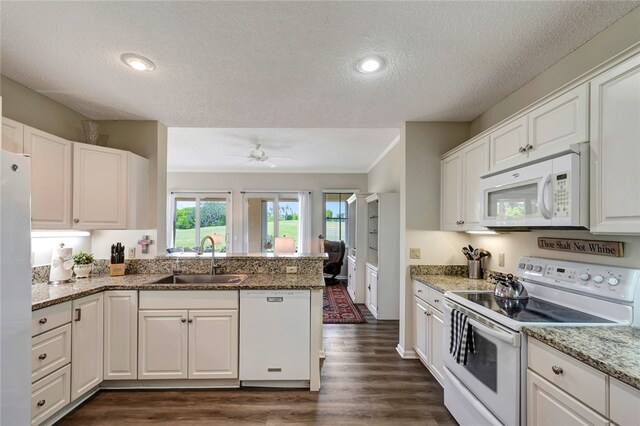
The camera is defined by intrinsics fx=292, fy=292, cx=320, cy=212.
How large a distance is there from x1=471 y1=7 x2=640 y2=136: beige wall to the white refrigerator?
320 cm

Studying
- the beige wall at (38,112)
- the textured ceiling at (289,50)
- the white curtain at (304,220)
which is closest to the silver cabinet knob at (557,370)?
the textured ceiling at (289,50)

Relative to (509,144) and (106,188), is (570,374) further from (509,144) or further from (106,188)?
(106,188)

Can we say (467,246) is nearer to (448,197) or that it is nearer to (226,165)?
(448,197)

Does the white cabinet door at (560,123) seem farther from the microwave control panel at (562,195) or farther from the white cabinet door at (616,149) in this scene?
the microwave control panel at (562,195)

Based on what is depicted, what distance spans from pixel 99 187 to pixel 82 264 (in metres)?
0.73

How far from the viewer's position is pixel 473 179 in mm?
2523

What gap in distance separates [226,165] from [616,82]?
20.5 feet

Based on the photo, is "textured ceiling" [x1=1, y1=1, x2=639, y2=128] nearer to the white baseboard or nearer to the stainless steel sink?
the stainless steel sink

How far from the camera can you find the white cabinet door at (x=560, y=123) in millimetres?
1533

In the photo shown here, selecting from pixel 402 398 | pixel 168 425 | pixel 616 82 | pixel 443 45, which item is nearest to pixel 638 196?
pixel 616 82

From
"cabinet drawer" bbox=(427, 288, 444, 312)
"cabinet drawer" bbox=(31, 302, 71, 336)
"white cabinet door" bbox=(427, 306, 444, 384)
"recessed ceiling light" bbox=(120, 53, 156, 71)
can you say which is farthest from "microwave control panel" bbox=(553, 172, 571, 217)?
"cabinet drawer" bbox=(31, 302, 71, 336)

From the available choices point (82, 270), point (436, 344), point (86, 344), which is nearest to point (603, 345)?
point (436, 344)

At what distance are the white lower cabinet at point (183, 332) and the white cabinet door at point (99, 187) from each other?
2.75 feet

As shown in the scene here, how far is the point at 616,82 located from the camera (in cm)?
136
